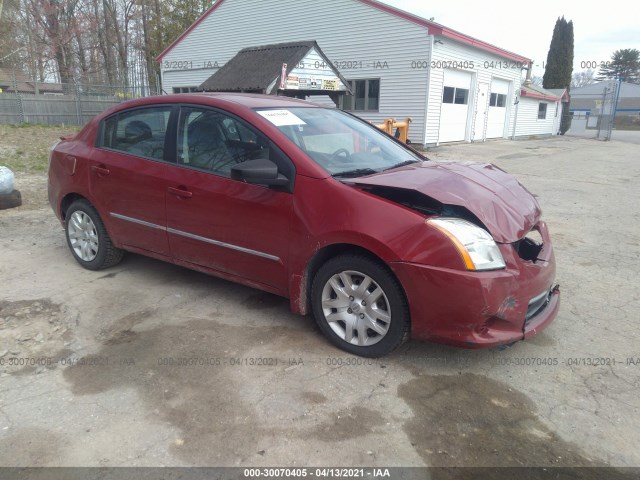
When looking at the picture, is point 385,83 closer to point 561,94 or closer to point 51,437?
point 51,437

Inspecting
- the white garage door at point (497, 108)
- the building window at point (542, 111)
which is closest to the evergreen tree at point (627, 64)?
the building window at point (542, 111)

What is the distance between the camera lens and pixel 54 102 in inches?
798

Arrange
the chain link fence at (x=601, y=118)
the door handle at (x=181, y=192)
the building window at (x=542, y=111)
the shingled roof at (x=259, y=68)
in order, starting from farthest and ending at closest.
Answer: the building window at (x=542, y=111), the chain link fence at (x=601, y=118), the shingled roof at (x=259, y=68), the door handle at (x=181, y=192)

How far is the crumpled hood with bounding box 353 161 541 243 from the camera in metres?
3.05

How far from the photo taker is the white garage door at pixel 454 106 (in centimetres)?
1842

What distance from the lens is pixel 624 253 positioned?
222 inches

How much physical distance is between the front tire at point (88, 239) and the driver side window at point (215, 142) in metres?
1.31

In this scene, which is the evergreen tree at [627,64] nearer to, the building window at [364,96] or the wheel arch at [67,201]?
the building window at [364,96]

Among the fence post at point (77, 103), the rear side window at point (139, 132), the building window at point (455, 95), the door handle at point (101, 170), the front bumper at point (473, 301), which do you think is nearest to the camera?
the front bumper at point (473, 301)

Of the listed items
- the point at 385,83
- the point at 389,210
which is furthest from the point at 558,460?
the point at 385,83

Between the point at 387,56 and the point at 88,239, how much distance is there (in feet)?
49.5

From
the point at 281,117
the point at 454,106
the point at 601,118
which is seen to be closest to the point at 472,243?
the point at 281,117

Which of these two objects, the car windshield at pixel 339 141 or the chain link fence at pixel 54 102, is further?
the chain link fence at pixel 54 102

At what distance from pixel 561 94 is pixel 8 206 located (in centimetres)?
3296
